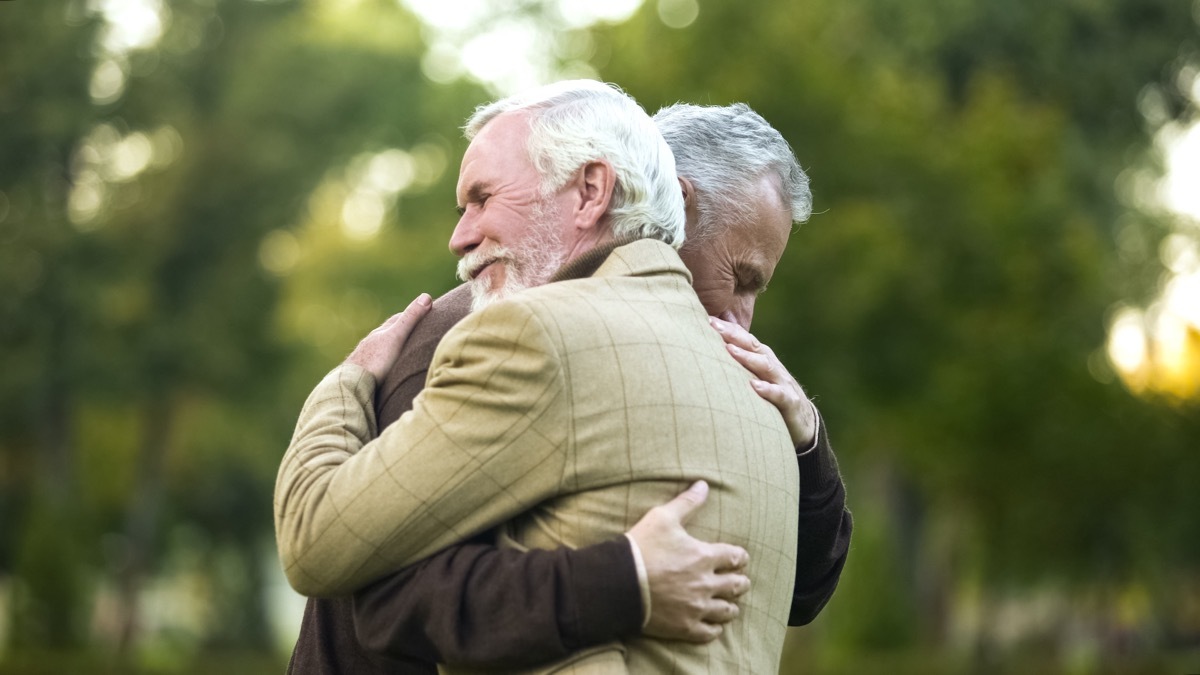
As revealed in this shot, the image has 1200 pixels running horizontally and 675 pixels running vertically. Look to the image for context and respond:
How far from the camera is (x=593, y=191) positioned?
2941mm

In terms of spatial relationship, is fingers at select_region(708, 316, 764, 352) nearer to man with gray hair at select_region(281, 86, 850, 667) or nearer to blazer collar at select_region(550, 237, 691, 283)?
man with gray hair at select_region(281, 86, 850, 667)

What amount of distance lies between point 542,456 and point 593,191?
Answer: 0.54 metres

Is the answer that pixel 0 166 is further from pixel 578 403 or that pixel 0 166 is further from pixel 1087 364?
pixel 578 403

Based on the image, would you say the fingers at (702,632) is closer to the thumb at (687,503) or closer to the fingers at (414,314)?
the thumb at (687,503)

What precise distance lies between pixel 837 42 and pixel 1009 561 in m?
8.62

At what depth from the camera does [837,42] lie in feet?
84.2

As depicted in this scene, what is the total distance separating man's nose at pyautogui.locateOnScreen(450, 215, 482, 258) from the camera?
3.00m

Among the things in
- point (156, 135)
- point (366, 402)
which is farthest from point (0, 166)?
point (366, 402)

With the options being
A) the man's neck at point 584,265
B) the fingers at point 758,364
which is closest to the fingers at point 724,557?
the fingers at point 758,364

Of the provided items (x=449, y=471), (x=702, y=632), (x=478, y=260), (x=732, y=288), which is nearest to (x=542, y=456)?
(x=449, y=471)

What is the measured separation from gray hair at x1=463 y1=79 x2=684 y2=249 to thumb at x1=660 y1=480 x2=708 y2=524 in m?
0.51

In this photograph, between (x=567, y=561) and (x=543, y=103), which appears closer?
(x=567, y=561)

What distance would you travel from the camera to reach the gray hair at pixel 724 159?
11.4 feet

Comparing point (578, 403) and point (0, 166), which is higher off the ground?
point (0, 166)
